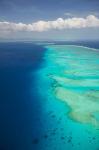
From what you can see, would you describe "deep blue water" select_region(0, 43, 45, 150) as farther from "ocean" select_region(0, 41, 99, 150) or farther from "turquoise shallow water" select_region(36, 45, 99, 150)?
"turquoise shallow water" select_region(36, 45, 99, 150)

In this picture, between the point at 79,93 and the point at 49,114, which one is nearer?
the point at 49,114

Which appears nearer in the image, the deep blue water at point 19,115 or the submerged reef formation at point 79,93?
the deep blue water at point 19,115

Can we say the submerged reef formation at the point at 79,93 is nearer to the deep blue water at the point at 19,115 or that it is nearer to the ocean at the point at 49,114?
the ocean at the point at 49,114

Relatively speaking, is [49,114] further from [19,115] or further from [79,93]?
[79,93]

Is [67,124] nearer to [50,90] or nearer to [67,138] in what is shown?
[67,138]

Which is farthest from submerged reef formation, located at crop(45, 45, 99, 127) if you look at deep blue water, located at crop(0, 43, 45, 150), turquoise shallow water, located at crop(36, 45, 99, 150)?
deep blue water, located at crop(0, 43, 45, 150)

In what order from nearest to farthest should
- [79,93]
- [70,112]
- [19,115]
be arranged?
[19,115], [70,112], [79,93]

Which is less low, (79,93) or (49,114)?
(79,93)

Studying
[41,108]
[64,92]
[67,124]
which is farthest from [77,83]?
[67,124]

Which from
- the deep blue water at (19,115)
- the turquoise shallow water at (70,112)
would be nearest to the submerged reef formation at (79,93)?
the turquoise shallow water at (70,112)

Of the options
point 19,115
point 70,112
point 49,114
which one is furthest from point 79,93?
point 19,115

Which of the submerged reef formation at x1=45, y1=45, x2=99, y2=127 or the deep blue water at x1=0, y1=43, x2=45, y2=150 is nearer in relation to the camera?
the deep blue water at x1=0, y1=43, x2=45, y2=150

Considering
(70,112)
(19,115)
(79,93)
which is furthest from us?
(79,93)
